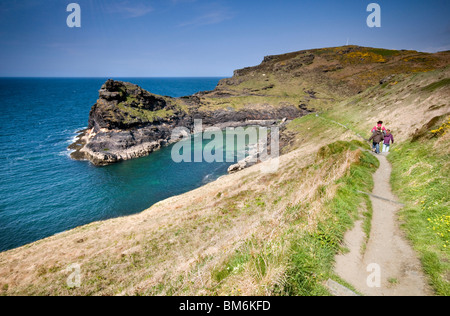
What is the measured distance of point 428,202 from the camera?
969 cm

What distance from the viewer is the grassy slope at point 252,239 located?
6703mm

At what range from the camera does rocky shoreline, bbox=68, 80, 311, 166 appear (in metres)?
62.5

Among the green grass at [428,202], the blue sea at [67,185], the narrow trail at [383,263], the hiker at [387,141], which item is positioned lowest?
the blue sea at [67,185]

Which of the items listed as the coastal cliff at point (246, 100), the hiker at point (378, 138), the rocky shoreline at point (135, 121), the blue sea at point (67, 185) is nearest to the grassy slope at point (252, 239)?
the hiker at point (378, 138)

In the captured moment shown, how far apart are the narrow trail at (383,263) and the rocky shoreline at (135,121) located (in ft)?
209

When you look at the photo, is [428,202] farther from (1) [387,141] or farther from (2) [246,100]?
(2) [246,100]

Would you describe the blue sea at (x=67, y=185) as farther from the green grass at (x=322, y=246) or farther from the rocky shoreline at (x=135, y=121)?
the green grass at (x=322, y=246)

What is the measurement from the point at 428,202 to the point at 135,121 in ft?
253

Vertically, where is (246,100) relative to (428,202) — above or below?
above

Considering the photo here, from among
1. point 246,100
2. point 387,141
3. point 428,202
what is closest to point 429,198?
point 428,202

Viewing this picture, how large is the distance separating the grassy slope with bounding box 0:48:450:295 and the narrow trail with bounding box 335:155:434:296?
1.44ft

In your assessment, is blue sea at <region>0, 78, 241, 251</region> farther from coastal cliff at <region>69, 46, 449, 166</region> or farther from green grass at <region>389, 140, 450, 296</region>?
green grass at <region>389, 140, 450, 296</region>
